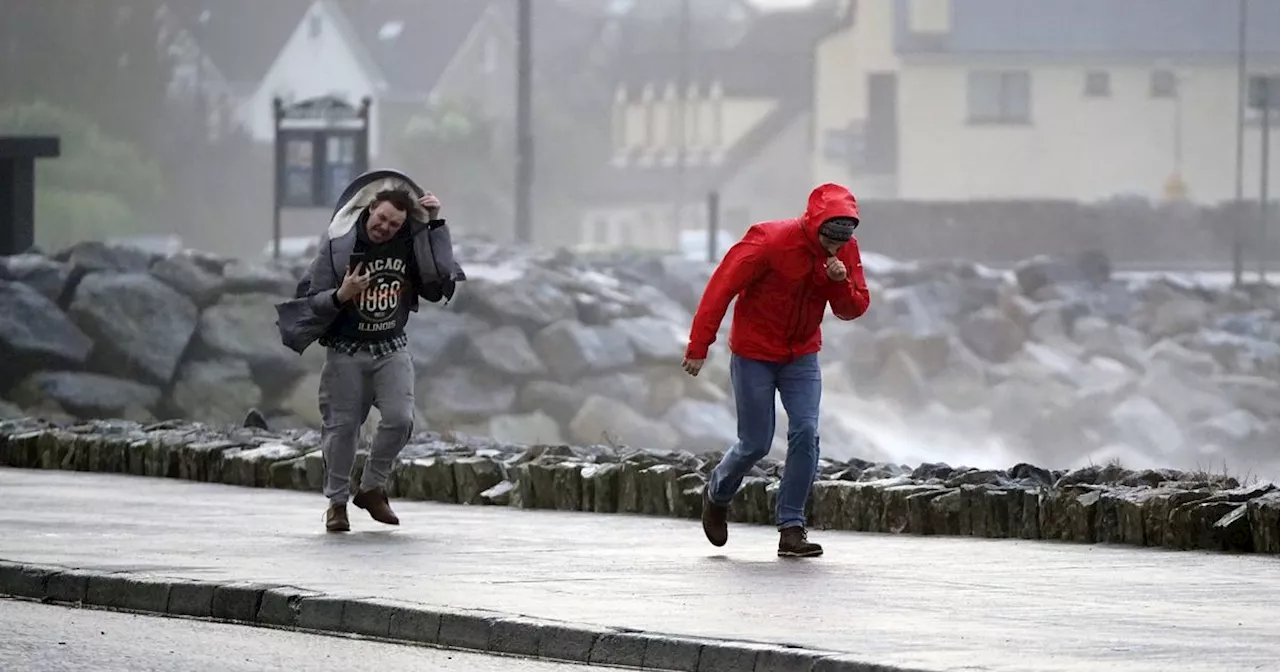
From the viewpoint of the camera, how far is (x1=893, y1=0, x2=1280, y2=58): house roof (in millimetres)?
81812

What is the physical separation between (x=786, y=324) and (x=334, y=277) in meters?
2.57

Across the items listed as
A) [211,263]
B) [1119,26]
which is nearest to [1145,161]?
[1119,26]

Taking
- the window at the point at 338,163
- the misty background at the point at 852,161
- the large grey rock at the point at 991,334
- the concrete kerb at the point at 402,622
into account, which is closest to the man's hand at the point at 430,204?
the concrete kerb at the point at 402,622

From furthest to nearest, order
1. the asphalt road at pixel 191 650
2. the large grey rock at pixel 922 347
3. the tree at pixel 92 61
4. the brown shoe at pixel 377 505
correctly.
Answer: the tree at pixel 92 61 → the large grey rock at pixel 922 347 → the brown shoe at pixel 377 505 → the asphalt road at pixel 191 650

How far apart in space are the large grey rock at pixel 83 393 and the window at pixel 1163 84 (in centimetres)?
4642

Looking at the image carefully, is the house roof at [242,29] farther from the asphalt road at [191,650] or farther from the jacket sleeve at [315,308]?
the asphalt road at [191,650]

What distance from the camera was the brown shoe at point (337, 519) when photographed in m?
14.0

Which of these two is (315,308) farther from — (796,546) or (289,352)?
(289,352)

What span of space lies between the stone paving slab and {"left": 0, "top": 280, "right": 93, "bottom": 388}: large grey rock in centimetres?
2838

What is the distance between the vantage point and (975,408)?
2724 inches

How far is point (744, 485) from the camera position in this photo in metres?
15.1

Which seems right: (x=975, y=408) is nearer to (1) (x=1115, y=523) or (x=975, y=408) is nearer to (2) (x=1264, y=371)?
(2) (x=1264, y=371)

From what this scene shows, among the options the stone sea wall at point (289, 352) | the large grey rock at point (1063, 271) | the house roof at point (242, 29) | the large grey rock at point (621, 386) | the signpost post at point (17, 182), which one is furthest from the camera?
the house roof at point (242, 29)

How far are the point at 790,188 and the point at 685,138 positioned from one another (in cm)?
483
